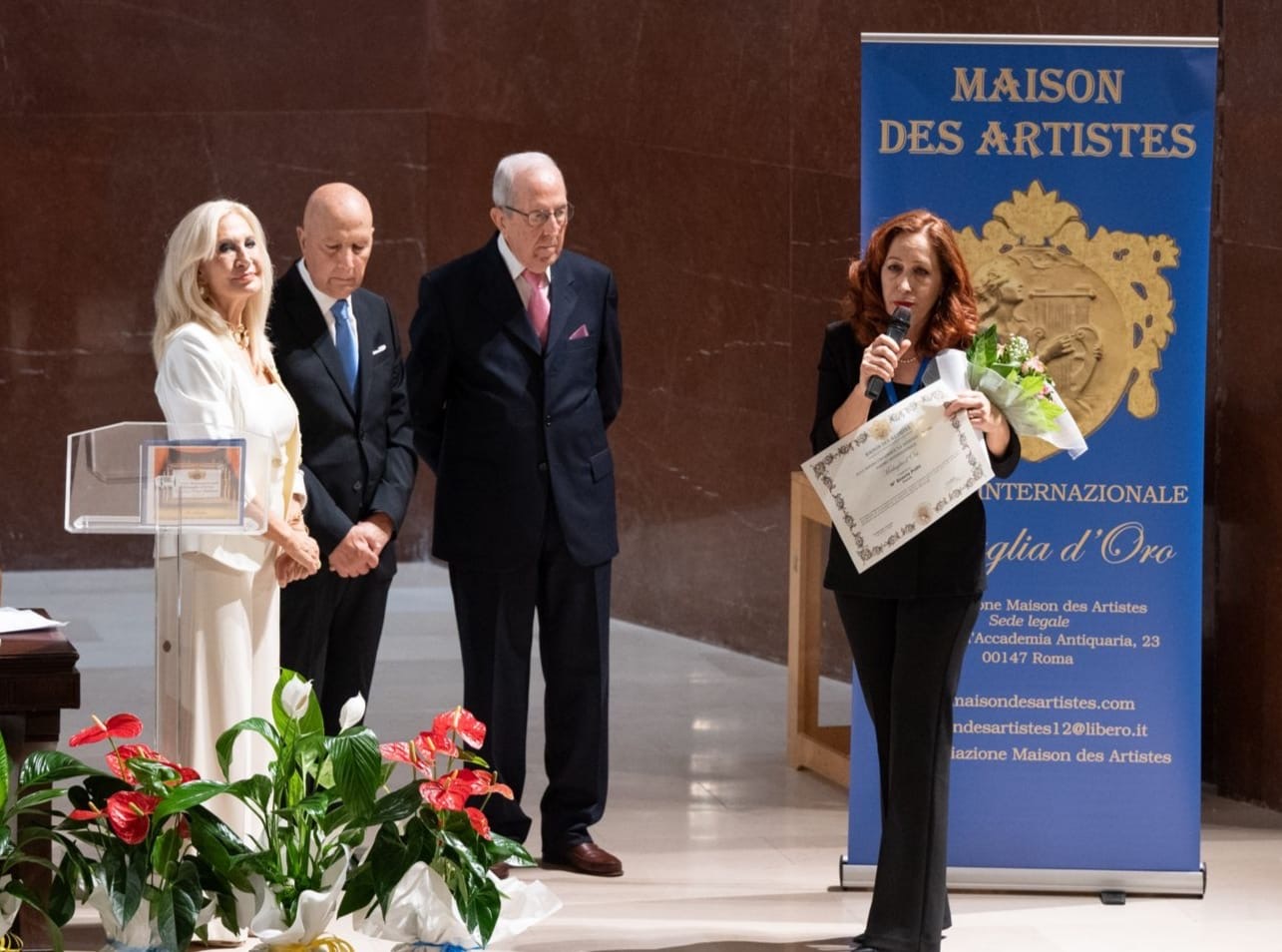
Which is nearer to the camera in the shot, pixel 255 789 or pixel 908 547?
pixel 255 789

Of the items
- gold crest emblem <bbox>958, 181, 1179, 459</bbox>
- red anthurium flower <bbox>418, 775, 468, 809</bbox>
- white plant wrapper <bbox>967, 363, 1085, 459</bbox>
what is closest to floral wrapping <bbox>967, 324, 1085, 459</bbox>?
white plant wrapper <bbox>967, 363, 1085, 459</bbox>

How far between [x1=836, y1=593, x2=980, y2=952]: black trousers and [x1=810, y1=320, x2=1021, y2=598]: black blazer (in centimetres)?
4

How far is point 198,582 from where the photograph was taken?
14.0 feet

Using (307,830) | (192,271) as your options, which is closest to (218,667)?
(192,271)

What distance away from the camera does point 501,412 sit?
4902 mm

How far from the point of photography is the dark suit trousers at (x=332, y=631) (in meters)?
4.75

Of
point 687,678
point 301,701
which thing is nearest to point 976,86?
point 301,701

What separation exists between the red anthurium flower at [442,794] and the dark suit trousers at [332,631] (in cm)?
163

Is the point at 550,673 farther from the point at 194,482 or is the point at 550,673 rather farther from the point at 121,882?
the point at 121,882

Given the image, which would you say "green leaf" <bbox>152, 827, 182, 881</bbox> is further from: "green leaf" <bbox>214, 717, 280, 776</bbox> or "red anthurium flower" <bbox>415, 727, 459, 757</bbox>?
"red anthurium flower" <bbox>415, 727, 459, 757</bbox>

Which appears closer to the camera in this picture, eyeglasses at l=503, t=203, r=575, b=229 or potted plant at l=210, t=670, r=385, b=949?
potted plant at l=210, t=670, r=385, b=949

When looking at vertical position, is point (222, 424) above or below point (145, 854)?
above

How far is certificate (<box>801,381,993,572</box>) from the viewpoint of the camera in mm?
4105

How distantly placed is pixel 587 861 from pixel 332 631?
33.2 inches
